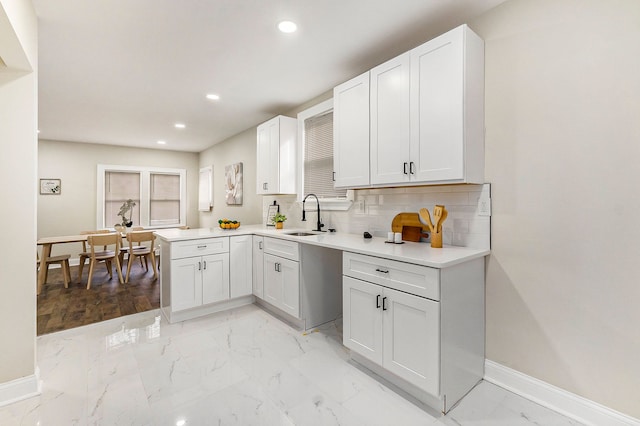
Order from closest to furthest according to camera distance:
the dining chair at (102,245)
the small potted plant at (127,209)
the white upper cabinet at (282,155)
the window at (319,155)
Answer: the window at (319,155)
the white upper cabinet at (282,155)
the dining chair at (102,245)
the small potted plant at (127,209)

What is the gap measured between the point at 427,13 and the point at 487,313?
6.99 ft

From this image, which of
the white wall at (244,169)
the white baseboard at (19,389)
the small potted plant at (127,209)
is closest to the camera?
the white baseboard at (19,389)

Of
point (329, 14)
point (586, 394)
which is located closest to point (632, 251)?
point (586, 394)

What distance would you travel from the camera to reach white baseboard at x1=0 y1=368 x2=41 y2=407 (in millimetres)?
1807

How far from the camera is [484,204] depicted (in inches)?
81.6

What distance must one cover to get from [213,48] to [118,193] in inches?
216

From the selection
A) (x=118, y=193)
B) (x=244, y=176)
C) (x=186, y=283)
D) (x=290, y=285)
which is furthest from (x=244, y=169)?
(x=118, y=193)

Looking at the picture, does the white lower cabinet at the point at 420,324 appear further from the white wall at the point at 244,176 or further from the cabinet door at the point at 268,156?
the white wall at the point at 244,176

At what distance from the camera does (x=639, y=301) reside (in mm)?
1498

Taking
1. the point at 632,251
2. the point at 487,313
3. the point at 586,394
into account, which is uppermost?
the point at 632,251

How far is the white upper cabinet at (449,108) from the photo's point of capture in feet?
6.16

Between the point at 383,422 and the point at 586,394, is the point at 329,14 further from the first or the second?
the point at 586,394

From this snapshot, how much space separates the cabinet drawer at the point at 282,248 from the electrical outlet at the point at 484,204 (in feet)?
5.18

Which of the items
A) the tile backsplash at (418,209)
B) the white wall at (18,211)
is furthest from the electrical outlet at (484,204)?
the white wall at (18,211)
